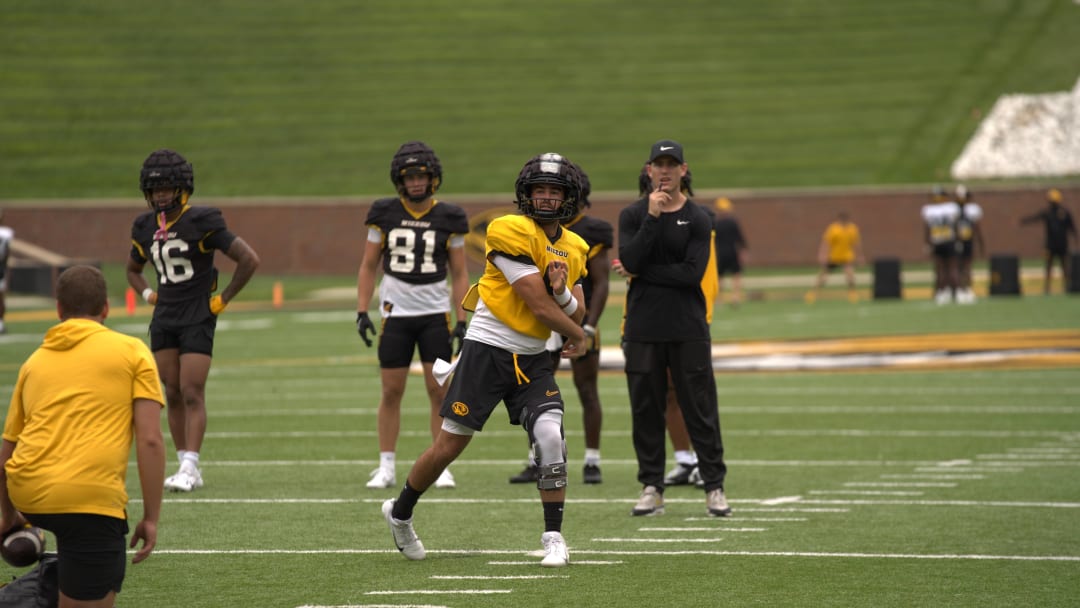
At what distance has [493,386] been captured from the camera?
7.89 metres

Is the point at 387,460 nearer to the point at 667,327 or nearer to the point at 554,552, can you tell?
the point at 667,327

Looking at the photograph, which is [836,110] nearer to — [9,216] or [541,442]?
[9,216]

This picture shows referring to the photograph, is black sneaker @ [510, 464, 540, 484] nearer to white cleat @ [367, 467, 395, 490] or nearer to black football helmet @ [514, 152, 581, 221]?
white cleat @ [367, 467, 395, 490]

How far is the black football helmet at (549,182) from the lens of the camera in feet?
25.4

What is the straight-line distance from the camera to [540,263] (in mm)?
7766

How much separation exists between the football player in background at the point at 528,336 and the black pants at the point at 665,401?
177 cm

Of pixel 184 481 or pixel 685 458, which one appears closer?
pixel 184 481

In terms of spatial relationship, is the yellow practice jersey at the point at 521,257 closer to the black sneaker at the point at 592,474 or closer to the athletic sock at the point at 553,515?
the athletic sock at the point at 553,515

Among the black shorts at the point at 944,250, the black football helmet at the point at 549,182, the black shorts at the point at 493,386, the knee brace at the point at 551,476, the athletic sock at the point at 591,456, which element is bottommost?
the athletic sock at the point at 591,456

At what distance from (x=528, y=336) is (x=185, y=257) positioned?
370 cm

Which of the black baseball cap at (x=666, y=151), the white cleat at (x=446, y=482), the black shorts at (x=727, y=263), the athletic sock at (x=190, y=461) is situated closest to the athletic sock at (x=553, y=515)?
the black baseball cap at (x=666, y=151)

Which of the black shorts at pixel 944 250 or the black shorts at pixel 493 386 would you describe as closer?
the black shorts at pixel 493 386

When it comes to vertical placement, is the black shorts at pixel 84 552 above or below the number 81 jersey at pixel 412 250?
below

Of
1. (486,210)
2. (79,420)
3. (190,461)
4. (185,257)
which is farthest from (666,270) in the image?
(486,210)
